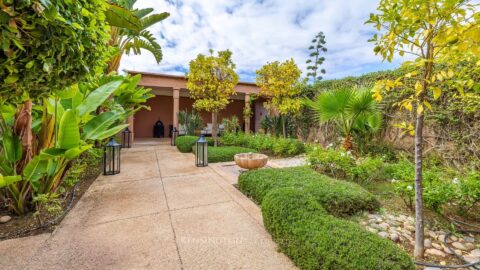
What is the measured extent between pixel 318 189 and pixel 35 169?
3752mm

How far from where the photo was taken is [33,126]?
3004mm

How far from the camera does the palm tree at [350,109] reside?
5320mm

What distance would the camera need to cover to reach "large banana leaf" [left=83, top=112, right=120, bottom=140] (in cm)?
326

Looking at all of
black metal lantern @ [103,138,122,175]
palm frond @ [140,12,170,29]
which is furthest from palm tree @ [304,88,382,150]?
black metal lantern @ [103,138,122,175]

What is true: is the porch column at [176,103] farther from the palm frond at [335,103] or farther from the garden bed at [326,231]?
the garden bed at [326,231]

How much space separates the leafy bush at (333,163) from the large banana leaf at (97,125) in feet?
13.6

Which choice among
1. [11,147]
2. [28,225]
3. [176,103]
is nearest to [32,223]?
[28,225]

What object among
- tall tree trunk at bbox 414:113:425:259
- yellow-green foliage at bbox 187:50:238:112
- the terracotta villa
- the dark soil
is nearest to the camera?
tall tree trunk at bbox 414:113:425:259

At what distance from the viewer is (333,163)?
14.6 feet

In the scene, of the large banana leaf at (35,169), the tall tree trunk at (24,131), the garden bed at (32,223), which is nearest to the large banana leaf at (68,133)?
the large banana leaf at (35,169)

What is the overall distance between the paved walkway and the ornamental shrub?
5.47 feet

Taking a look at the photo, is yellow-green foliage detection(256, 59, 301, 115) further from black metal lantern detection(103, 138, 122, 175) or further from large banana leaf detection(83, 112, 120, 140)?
large banana leaf detection(83, 112, 120, 140)

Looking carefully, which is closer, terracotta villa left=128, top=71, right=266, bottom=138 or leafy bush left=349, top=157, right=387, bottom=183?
leafy bush left=349, top=157, right=387, bottom=183

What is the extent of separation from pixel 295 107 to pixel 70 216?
7096 millimetres
